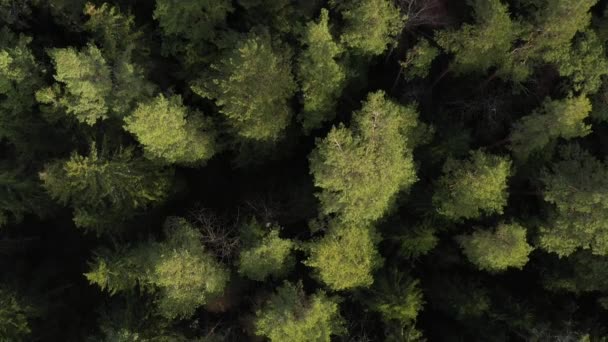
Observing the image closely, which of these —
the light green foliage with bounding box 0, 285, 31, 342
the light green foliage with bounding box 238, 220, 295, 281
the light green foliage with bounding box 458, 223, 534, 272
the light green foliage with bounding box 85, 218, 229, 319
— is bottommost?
the light green foliage with bounding box 0, 285, 31, 342

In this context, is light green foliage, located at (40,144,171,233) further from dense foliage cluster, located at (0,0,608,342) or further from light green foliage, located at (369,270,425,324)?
light green foliage, located at (369,270,425,324)

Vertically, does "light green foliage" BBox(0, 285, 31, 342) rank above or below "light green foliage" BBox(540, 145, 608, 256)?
below

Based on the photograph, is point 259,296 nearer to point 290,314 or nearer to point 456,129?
point 290,314

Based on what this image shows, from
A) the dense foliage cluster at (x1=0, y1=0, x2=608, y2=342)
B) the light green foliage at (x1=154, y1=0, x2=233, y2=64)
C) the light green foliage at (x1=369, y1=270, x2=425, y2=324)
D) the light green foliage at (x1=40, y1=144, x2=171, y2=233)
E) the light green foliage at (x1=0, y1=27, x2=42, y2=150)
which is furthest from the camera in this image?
the light green foliage at (x1=0, y1=27, x2=42, y2=150)

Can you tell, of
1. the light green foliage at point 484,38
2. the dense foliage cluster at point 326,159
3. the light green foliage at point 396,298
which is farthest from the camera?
the light green foliage at point 396,298

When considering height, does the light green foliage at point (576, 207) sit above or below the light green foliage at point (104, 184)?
above

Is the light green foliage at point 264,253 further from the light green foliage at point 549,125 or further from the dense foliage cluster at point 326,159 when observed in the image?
the light green foliage at point 549,125

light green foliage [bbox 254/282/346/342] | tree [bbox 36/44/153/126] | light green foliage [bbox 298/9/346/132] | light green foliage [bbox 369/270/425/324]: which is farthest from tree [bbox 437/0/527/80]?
tree [bbox 36/44/153/126]

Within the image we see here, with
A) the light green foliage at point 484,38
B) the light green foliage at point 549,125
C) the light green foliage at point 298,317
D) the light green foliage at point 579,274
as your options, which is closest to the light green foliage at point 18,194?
the light green foliage at point 298,317
